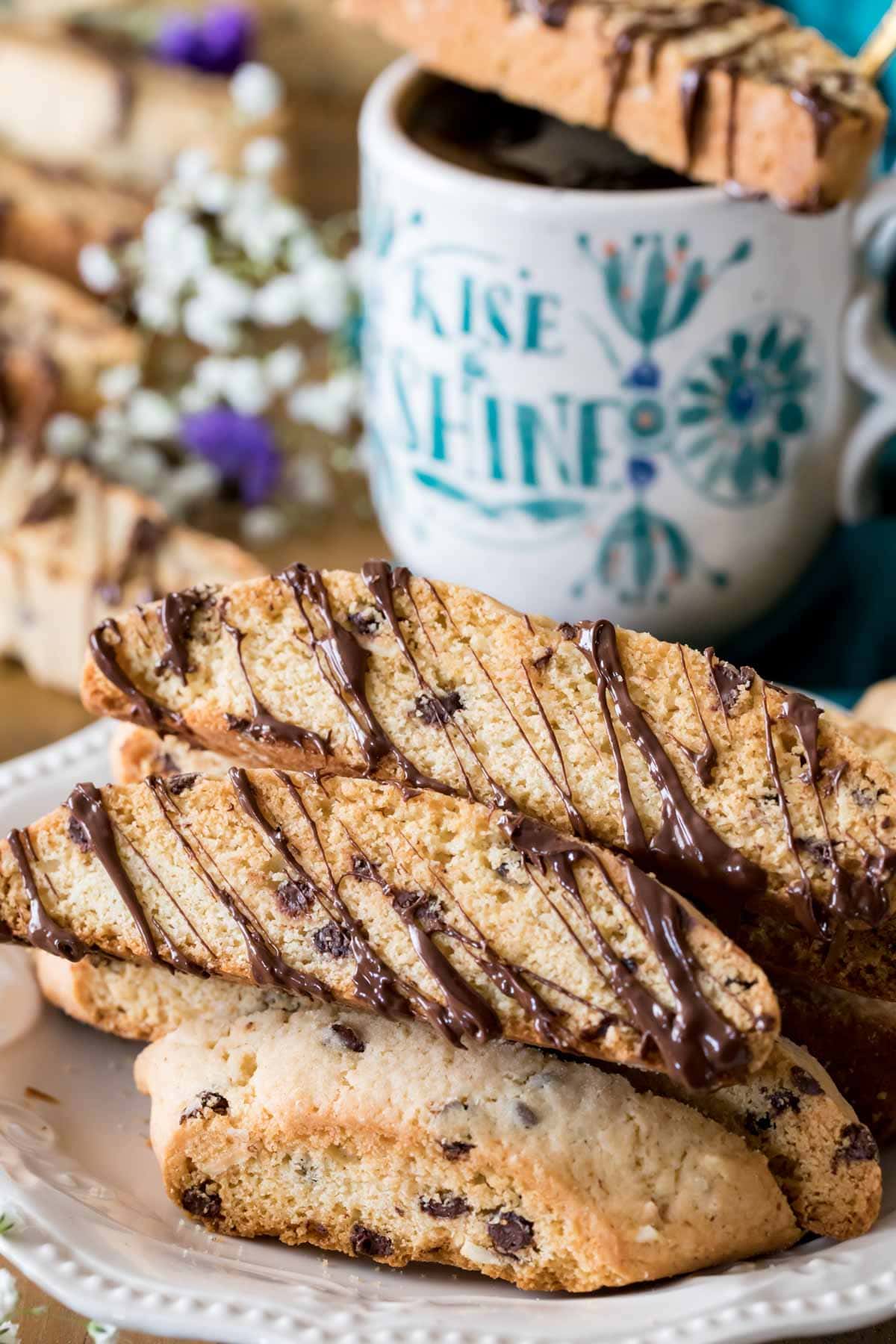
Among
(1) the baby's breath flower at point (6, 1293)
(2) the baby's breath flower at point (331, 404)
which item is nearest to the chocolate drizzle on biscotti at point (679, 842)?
(1) the baby's breath flower at point (6, 1293)

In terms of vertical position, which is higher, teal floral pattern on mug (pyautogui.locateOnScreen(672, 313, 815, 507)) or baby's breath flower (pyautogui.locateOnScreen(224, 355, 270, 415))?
teal floral pattern on mug (pyautogui.locateOnScreen(672, 313, 815, 507))

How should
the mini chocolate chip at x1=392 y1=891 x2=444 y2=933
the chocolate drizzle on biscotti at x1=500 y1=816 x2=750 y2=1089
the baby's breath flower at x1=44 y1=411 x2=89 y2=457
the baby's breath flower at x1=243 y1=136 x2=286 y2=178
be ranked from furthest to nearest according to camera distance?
the baby's breath flower at x1=243 y1=136 x2=286 y2=178, the baby's breath flower at x1=44 y1=411 x2=89 y2=457, the mini chocolate chip at x1=392 y1=891 x2=444 y2=933, the chocolate drizzle on biscotti at x1=500 y1=816 x2=750 y2=1089

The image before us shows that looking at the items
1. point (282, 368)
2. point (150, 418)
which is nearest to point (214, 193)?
point (282, 368)

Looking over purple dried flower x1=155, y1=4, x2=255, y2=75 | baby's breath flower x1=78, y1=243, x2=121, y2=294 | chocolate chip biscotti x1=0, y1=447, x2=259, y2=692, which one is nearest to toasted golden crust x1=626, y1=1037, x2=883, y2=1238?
chocolate chip biscotti x1=0, y1=447, x2=259, y2=692

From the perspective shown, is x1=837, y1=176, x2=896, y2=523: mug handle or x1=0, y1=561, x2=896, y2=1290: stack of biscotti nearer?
x1=0, y1=561, x2=896, y2=1290: stack of biscotti

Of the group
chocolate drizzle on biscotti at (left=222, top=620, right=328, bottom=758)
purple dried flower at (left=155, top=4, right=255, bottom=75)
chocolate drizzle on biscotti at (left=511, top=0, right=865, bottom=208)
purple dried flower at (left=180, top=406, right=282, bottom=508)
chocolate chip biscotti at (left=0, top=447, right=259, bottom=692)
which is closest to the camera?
chocolate drizzle on biscotti at (left=222, top=620, right=328, bottom=758)

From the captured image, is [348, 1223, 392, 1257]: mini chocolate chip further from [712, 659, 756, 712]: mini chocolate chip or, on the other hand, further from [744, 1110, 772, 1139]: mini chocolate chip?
[712, 659, 756, 712]: mini chocolate chip
